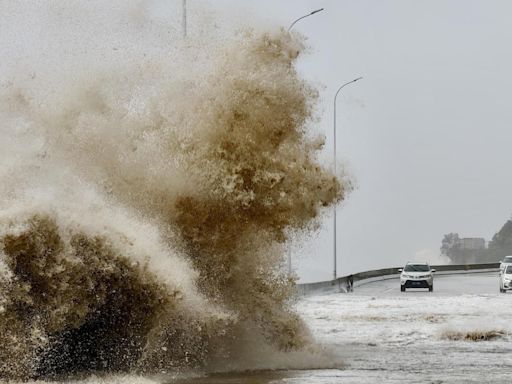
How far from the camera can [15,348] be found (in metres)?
13.9

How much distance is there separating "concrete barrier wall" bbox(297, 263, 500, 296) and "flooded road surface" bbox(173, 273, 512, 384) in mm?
→ 1871

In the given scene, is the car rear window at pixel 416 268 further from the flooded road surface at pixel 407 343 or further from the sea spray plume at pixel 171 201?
the sea spray plume at pixel 171 201

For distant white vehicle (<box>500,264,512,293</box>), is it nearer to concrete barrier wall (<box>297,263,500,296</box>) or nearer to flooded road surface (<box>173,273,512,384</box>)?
concrete barrier wall (<box>297,263,500,296</box>)

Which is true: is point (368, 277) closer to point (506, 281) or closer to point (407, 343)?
point (506, 281)

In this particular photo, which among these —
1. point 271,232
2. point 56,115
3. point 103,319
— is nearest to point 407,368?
point 271,232

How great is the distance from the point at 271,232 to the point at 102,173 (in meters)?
2.85

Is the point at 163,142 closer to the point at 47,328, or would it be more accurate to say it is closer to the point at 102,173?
the point at 102,173

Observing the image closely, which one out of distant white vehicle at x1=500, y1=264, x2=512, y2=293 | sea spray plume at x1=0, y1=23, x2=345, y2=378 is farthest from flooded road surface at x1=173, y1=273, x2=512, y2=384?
distant white vehicle at x1=500, y1=264, x2=512, y2=293

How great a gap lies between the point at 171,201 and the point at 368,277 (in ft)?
170

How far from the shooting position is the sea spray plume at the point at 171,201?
15.0 m

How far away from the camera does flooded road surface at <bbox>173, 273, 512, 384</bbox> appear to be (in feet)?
51.5

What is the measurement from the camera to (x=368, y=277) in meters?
68.6

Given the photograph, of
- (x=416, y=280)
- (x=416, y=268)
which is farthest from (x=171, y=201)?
(x=416, y=268)

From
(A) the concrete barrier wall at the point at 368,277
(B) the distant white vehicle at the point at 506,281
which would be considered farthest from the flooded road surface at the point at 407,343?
(B) the distant white vehicle at the point at 506,281
